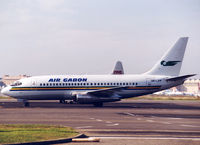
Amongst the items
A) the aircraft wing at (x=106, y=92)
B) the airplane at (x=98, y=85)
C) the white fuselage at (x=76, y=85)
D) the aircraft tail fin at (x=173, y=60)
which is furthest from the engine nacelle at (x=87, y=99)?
the aircraft tail fin at (x=173, y=60)

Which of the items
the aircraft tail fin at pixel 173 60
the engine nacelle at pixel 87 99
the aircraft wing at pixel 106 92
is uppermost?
the aircraft tail fin at pixel 173 60

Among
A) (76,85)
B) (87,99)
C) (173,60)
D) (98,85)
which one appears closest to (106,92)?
(98,85)

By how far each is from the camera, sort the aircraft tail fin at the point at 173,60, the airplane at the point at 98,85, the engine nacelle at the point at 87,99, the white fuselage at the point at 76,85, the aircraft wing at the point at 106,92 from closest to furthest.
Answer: the aircraft wing at the point at 106,92 → the engine nacelle at the point at 87,99 → the airplane at the point at 98,85 → the white fuselage at the point at 76,85 → the aircraft tail fin at the point at 173,60

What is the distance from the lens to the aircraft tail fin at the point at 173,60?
147 ft

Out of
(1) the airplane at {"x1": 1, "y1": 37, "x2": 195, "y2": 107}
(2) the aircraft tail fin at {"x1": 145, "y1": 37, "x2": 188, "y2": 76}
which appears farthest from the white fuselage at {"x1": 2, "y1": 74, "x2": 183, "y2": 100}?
(2) the aircraft tail fin at {"x1": 145, "y1": 37, "x2": 188, "y2": 76}

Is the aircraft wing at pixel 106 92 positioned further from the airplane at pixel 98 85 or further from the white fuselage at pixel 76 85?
the white fuselage at pixel 76 85

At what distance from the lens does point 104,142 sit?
15477mm

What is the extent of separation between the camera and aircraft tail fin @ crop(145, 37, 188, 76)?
147 ft

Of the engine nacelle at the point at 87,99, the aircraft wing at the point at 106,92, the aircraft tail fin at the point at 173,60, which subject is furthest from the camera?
the aircraft tail fin at the point at 173,60

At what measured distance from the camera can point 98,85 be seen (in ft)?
143

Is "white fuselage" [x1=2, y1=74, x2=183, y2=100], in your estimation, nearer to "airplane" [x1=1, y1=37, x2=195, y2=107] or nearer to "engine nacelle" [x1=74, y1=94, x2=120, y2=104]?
"airplane" [x1=1, y1=37, x2=195, y2=107]

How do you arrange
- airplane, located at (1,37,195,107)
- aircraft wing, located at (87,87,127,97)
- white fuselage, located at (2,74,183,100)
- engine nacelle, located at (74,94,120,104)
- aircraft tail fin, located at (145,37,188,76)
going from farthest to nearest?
Answer: aircraft tail fin, located at (145,37,188,76)
white fuselage, located at (2,74,183,100)
airplane, located at (1,37,195,107)
engine nacelle, located at (74,94,120,104)
aircraft wing, located at (87,87,127,97)

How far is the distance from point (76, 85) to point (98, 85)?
2795 millimetres

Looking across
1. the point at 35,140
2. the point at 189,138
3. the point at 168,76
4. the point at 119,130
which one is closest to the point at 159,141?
the point at 189,138
